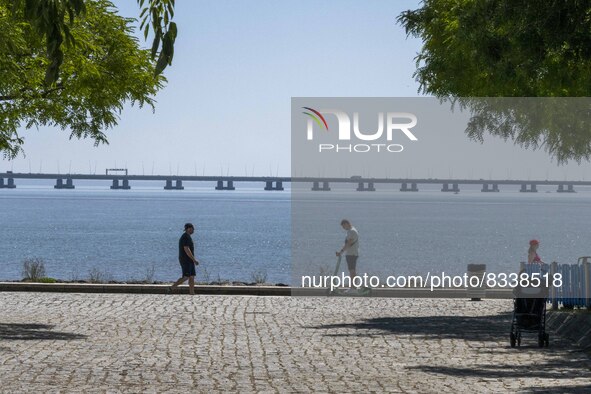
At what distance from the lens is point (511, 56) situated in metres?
20.7

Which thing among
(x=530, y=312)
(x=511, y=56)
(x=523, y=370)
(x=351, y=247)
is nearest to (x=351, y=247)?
(x=351, y=247)

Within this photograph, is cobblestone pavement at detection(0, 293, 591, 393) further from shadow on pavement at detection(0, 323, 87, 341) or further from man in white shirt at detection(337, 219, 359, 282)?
man in white shirt at detection(337, 219, 359, 282)

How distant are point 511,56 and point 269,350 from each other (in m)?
6.97

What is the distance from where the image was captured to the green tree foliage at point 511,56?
18344mm

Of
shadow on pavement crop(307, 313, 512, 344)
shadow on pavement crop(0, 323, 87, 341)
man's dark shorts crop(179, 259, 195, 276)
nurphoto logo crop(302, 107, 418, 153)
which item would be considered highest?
nurphoto logo crop(302, 107, 418, 153)

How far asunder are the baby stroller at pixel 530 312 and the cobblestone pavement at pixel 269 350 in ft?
0.91

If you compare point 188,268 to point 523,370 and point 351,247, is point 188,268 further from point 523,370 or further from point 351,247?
point 523,370

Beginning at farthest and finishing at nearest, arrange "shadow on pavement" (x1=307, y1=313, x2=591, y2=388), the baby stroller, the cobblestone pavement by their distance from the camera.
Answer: the baby stroller
"shadow on pavement" (x1=307, y1=313, x2=591, y2=388)
the cobblestone pavement

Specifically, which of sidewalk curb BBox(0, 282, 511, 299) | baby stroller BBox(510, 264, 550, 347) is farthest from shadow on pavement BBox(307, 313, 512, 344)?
sidewalk curb BBox(0, 282, 511, 299)

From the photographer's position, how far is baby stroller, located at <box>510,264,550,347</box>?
17.8 m

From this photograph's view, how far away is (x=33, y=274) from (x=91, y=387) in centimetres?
2098

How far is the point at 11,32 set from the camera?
1902 cm

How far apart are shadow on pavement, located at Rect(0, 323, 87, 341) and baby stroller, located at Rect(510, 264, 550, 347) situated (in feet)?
21.4

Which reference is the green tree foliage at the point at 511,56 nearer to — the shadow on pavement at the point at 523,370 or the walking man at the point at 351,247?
the walking man at the point at 351,247
